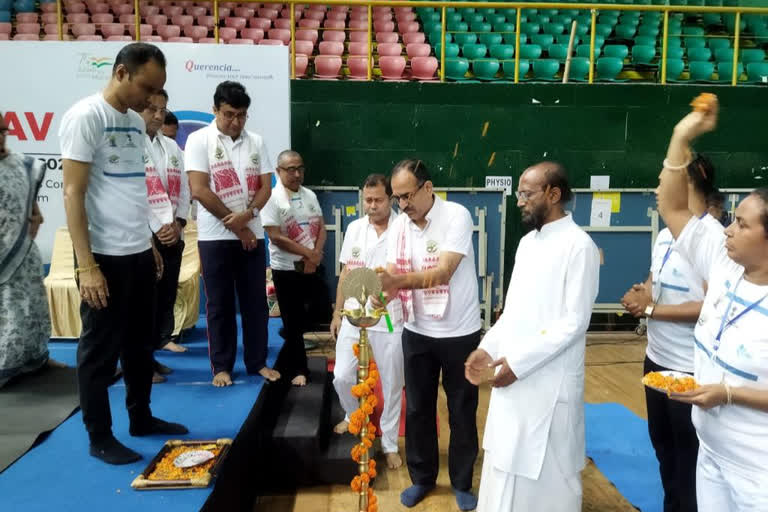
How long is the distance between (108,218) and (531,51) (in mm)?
6355

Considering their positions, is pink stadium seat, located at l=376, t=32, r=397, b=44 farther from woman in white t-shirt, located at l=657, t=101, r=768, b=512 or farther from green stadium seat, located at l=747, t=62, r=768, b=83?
woman in white t-shirt, located at l=657, t=101, r=768, b=512

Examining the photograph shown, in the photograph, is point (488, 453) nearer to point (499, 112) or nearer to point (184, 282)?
point (184, 282)

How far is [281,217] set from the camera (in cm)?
358

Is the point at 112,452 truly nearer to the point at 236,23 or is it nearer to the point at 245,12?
the point at 236,23

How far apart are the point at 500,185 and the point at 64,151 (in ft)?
14.4

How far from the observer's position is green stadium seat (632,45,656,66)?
24.2 ft

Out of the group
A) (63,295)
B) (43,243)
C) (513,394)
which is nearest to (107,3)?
(43,243)

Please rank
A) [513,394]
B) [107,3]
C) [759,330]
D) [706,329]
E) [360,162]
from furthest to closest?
[107,3] → [360,162] → [513,394] → [706,329] → [759,330]

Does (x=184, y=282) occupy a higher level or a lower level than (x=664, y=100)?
lower

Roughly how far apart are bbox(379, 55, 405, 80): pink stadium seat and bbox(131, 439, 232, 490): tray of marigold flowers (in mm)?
4901

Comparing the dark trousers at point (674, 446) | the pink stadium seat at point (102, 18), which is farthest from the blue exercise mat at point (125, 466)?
the pink stadium seat at point (102, 18)

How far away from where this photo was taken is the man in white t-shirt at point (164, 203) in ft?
10.8

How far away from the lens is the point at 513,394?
1.97m

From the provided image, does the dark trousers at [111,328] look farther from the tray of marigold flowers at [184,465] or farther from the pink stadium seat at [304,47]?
the pink stadium seat at [304,47]
